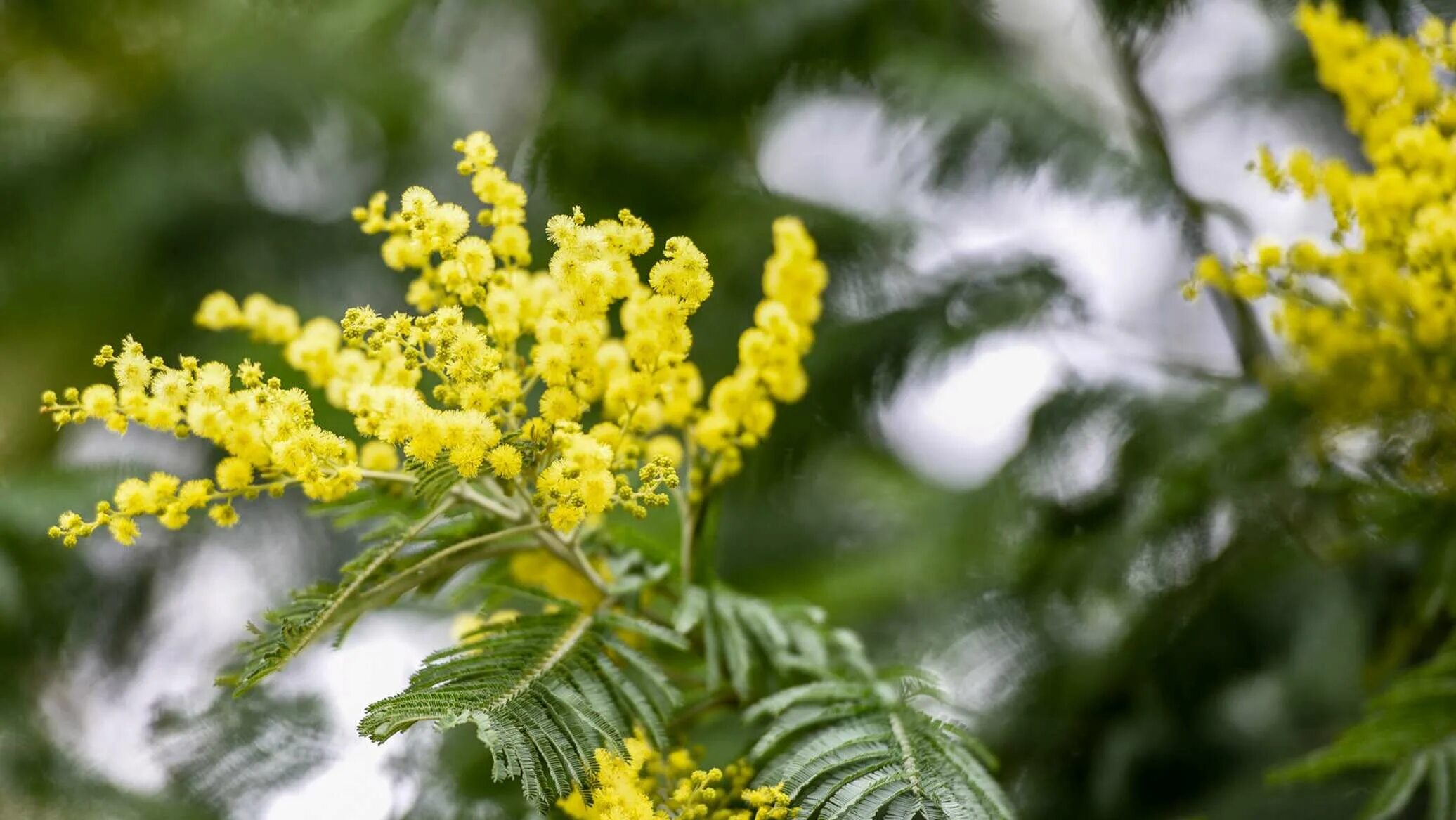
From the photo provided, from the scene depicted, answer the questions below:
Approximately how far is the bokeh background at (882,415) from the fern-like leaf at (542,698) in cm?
27

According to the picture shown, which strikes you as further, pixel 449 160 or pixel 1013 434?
pixel 449 160

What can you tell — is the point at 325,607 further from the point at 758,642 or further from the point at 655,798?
the point at 758,642

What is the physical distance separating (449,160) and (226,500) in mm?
1167

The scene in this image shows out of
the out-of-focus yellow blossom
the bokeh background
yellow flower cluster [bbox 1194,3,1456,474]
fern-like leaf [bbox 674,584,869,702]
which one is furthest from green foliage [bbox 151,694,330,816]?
yellow flower cluster [bbox 1194,3,1456,474]

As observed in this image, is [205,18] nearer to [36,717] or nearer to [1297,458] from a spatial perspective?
[36,717]

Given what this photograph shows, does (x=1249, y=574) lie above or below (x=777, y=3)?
below

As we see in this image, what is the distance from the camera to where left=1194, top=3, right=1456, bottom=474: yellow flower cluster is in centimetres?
97

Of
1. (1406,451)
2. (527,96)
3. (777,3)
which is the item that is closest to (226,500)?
(1406,451)

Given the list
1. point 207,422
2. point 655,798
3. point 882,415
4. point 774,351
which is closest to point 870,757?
point 655,798

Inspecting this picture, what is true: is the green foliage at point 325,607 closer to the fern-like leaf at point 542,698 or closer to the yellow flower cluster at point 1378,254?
the fern-like leaf at point 542,698

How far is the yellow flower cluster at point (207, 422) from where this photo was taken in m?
0.66

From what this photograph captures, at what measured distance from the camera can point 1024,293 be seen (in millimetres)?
1538

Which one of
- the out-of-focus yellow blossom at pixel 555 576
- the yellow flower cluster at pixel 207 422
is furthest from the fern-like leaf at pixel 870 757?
the yellow flower cluster at pixel 207 422

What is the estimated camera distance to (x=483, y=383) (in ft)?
2.21
